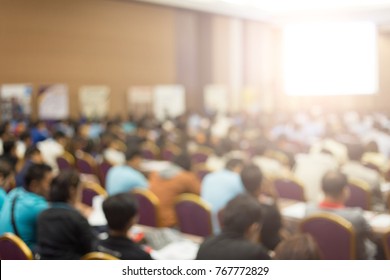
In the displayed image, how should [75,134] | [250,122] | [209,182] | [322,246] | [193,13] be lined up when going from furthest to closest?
1. [250,122]
2. [75,134]
3. [193,13]
4. [209,182]
5. [322,246]

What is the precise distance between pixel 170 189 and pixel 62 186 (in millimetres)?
1633

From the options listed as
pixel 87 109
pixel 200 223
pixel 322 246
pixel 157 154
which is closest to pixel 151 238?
pixel 200 223

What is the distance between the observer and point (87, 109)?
940 centimetres

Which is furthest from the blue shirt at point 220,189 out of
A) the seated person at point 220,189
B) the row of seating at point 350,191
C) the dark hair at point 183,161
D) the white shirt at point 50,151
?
the white shirt at point 50,151

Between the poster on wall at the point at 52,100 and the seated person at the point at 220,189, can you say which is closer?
the seated person at the point at 220,189

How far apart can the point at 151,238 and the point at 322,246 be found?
1290mm

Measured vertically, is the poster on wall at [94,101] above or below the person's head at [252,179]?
above

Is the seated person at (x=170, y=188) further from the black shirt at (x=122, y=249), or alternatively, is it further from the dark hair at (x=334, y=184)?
the black shirt at (x=122, y=249)

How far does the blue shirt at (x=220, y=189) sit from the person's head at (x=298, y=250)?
7.23 feet

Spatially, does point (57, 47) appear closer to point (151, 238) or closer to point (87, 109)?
point (151, 238)

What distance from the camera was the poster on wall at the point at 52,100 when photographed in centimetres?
600

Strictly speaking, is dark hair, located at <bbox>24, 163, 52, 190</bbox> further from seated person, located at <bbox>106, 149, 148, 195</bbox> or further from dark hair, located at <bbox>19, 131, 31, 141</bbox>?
dark hair, located at <bbox>19, 131, 31, 141</bbox>

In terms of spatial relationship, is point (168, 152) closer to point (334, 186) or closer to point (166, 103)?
point (166, 103)

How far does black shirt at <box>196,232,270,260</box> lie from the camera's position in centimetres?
252
